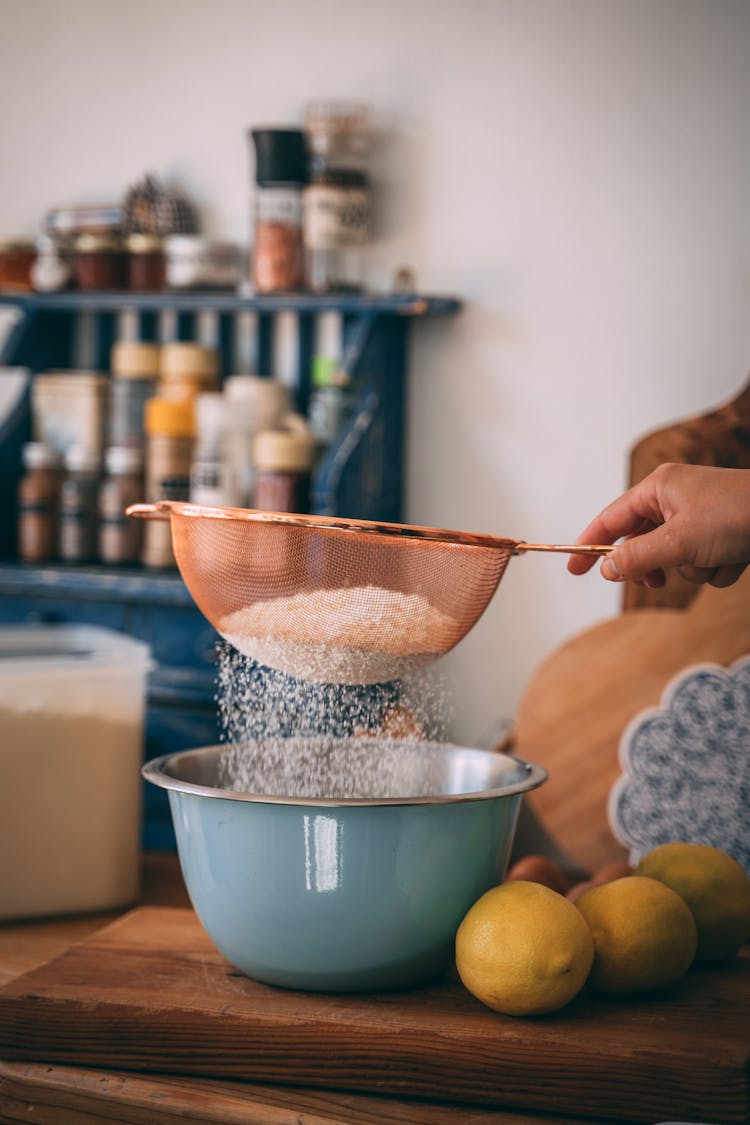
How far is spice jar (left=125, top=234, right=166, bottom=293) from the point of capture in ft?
5.90


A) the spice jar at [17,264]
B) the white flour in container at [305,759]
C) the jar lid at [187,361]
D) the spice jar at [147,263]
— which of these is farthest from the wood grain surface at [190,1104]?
the spice jar at [17,264]

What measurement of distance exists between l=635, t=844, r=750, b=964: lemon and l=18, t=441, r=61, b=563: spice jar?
117 cm

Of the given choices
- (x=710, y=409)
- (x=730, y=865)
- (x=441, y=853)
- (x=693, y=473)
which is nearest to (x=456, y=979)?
(x=441, y=853)

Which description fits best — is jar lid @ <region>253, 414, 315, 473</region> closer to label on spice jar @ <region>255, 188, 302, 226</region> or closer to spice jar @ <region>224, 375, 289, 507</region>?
spice jar @ <region>224, 375, 289, 507</region>

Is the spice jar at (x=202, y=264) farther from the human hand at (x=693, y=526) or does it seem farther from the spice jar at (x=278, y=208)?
the human hand at (x=693, y=526)

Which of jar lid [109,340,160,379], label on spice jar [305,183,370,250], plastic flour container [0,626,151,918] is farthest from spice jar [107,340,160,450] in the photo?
plastic flour container [0,626,151,918]

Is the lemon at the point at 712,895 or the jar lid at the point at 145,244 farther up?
the jar lid at the point at 145,244

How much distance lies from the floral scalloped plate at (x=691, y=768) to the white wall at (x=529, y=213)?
0.35 meters

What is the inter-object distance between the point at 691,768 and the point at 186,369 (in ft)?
3.12

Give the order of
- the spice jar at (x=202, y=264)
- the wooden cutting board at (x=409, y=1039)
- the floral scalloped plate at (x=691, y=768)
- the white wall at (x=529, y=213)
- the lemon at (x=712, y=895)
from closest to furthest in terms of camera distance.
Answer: the wooden cutting board at (x=409, y=1039)
the lemon at (x=712, y=895)
the floral scalloped plate at (x=691, y=768)
the white wall at (x=529, y=213)
the spice jar at (x=202, y=264)

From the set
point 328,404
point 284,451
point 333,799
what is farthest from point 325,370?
point 333,799

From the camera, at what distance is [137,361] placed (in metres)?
1.81

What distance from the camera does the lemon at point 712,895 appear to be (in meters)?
0.90

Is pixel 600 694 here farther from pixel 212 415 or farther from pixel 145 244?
pixel 145 244
